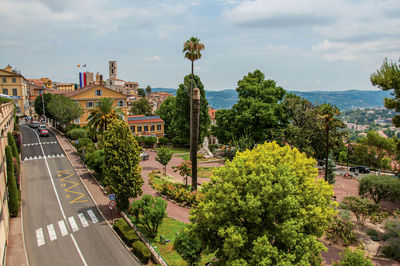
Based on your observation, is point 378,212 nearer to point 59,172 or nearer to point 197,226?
point 197,226

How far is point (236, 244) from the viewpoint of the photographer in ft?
45.9

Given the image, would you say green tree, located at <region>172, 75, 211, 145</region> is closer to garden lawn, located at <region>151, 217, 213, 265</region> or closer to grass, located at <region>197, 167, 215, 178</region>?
grass, located at <region>197, 167, 215, 178</region>

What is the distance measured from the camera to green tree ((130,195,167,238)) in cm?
2191

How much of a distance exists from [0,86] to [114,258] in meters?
70.0

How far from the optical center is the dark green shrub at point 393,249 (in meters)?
22.3

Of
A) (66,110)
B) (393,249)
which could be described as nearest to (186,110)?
(66,110)

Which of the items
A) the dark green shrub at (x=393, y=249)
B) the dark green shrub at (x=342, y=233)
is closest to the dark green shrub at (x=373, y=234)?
the dark green shrub at (x=342, y=233)

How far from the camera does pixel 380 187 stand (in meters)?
31.3

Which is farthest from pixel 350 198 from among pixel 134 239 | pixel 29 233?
pixel 29 233

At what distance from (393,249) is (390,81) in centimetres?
1411

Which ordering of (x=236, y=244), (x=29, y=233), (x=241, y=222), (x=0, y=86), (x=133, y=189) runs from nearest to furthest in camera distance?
(x=236, y=244) → (x=241, y=222) → (x=29, y=233) → (x=133, y=189) → (x=0, y=86)

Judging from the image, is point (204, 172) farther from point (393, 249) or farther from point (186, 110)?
point (393, 249)

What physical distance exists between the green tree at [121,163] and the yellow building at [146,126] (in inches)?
1536

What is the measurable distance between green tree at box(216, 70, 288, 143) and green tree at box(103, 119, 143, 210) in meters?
27.9
